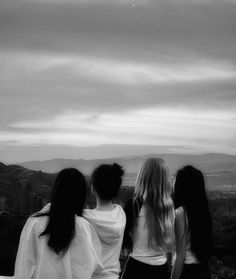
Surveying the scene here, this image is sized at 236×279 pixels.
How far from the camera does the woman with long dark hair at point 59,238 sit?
3512 mm

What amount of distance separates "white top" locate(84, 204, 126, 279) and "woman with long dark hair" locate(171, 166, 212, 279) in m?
0.59

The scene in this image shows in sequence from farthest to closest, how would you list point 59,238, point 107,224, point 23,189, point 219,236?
point 23,189 < point 219,236 < point 107,224 < point 59,238

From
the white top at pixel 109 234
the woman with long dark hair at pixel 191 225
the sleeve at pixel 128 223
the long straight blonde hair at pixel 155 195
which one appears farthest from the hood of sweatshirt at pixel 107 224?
the woman with long dark hair at pixel 191 225

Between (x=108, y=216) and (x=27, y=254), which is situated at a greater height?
(x=108, y=216)

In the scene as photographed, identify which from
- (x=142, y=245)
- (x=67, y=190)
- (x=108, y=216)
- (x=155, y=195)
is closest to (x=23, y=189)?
(x=142, y=245)

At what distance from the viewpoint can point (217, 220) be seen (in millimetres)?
36875

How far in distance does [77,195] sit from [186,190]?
118cm

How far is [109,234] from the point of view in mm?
3928

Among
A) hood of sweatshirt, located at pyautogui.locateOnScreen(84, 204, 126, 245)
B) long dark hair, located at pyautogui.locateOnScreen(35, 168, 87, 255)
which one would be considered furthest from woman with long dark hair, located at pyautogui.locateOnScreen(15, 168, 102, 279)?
hood of sweatshirt, located at pyautogui.locateOnScreen(84, 204, 126, 245)

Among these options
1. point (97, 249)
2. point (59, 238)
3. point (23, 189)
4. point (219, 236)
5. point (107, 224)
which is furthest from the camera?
point (23, 189)

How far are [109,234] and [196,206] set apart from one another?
0.87m

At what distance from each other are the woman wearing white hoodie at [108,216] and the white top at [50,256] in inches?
10.8

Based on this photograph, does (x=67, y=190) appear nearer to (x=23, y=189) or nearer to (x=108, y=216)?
(x=108, y=216)

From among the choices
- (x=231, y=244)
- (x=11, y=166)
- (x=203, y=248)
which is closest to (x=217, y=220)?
(x=231, y=244)
